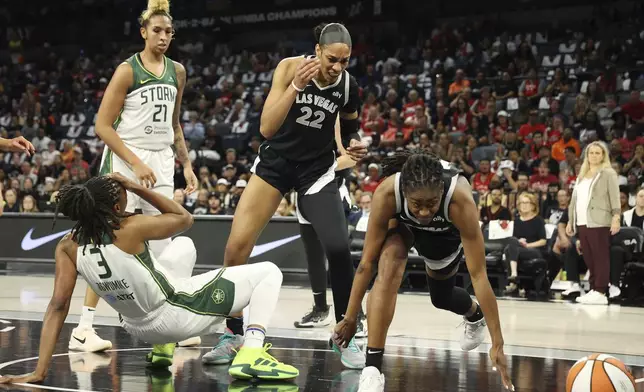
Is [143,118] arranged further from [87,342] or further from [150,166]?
[87,342]

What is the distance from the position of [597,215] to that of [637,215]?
92cm

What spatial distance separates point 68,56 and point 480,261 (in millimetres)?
23880

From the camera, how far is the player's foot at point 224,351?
5570mm

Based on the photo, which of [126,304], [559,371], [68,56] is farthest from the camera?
[68,56]

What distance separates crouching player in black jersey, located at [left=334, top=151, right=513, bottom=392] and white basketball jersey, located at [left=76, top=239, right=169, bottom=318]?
3.20 feet

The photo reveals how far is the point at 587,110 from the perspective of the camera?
15375mm

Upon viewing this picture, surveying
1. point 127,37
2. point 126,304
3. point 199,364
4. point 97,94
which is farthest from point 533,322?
point 127,37

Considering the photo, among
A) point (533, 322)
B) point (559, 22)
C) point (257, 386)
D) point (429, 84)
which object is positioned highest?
point (559, 22)

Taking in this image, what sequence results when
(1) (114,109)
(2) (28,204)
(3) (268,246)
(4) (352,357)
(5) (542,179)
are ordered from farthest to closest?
(2) (28,204), (5) (542,179), (3) (268,246), (1) (114,109), (4) (352,357)

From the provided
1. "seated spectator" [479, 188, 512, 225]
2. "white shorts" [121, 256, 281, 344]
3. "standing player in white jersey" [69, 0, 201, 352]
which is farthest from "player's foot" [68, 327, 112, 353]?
"seated spectator" [479, 188, 512, 225]

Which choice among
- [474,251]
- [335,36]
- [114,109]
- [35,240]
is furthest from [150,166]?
[35,240]

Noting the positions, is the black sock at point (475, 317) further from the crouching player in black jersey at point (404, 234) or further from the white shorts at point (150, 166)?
the white shorts at point (150, 166)

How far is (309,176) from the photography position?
233 inches

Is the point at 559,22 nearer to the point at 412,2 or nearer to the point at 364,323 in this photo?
the point at 412,2
